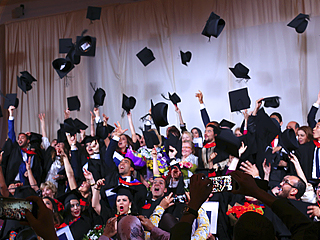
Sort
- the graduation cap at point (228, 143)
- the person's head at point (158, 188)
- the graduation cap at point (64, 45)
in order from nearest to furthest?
the person's head at point (158, 188)
the graduation cap at point (228, 143)
the graduation cap at point (64, 45)

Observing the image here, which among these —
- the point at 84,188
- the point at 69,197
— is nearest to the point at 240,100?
the point at 84,188

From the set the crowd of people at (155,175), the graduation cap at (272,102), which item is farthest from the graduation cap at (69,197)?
the graduation cap at (272,102)

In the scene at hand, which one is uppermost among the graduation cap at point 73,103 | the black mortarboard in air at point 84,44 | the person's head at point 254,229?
A: the black mortarboard in air at point 84,44

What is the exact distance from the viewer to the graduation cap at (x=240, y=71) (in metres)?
5.13

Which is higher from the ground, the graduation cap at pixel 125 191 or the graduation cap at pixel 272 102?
the graduation cap at pixel 272 102

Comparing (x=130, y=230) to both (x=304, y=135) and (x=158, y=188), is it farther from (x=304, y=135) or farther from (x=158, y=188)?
(x=304, y=135)

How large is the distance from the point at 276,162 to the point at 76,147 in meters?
2.16

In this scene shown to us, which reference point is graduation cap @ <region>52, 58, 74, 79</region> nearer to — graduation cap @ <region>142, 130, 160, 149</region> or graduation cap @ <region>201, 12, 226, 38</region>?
graduation cap @ <region>142, 130, 160, 149</region>

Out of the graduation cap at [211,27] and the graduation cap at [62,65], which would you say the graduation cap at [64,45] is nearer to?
the graduation cap at [62,65]

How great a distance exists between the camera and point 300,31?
5.10 m

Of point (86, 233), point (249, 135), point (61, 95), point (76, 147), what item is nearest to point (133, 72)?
point (61, 95)

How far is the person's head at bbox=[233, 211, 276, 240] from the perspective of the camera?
104 centimetres

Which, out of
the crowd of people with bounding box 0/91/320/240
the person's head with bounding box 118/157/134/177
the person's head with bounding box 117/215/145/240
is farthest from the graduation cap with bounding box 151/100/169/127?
the person's head with bounding box 117/215/145/240

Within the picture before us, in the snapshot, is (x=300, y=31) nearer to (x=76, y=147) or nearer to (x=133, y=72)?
(x=133, y=72)
